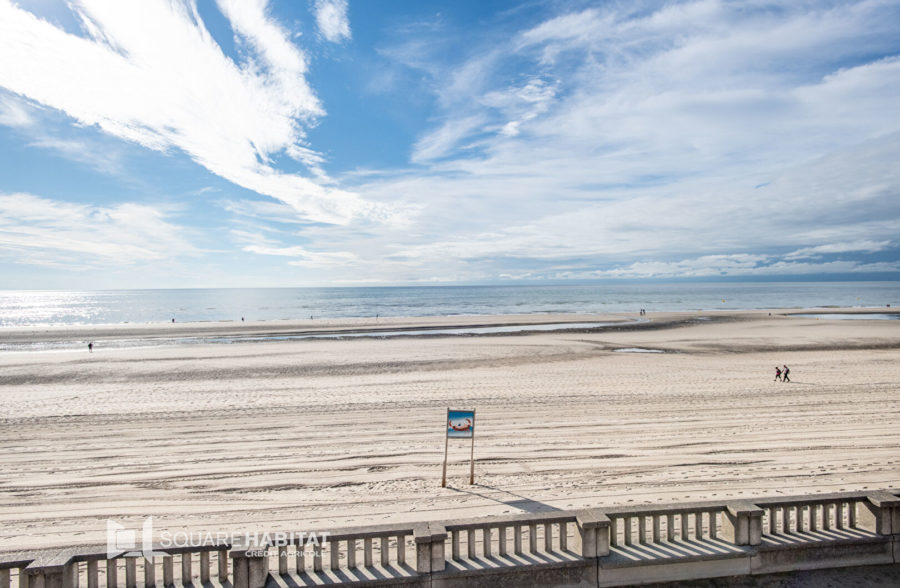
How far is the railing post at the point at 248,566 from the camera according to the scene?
173 inches

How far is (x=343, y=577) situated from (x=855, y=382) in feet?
71.1

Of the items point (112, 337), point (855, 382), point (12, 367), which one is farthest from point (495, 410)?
point (112, 337)

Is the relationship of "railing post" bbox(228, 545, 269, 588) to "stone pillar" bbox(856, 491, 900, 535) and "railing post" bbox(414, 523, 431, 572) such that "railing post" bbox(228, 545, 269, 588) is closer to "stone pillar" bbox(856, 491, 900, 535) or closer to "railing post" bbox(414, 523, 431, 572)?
"railing post" bbox(414, 523, 431, 572)

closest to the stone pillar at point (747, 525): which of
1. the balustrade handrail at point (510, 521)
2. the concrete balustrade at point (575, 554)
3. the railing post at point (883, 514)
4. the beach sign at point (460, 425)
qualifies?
the concrete balustrade at point (575, 554)

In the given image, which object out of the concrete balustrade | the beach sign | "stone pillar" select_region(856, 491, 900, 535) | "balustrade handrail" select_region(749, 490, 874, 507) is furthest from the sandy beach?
"stone pillar" select_region(856, 491, 900, 535)

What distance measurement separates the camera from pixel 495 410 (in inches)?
Answer: 561

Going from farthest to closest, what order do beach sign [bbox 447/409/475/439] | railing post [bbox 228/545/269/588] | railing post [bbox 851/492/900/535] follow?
beach sign [bbox 447/409/475/439]
railing post [bbox 851/492/900/535]
railing post [bbox 228/545/269/588]

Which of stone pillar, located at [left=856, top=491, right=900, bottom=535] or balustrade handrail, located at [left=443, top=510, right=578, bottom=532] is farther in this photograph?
stone pillar, located at [left=856, top=491, right=900, bottom=535]

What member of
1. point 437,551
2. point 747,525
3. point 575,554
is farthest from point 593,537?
point 747,525

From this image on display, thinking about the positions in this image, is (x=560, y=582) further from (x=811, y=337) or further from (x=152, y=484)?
(x=811, y=337)

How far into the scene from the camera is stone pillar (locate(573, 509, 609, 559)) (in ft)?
15.6

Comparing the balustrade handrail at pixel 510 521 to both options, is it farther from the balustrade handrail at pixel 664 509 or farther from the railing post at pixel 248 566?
the railing post at pixel 248 566

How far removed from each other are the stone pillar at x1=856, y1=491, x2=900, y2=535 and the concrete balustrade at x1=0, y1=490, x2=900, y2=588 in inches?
0.4

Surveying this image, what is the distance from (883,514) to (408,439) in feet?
28.5
